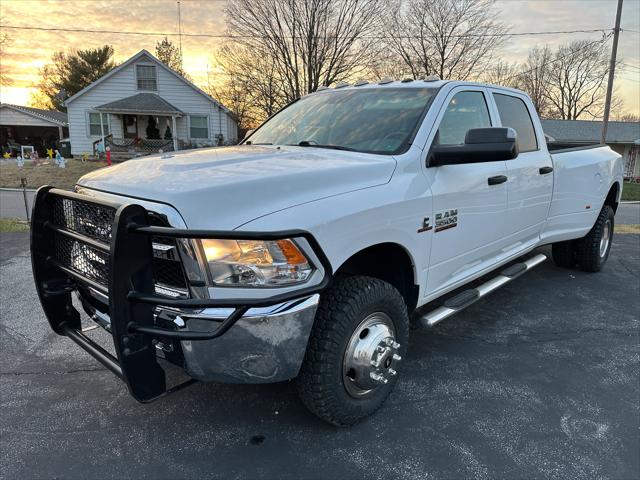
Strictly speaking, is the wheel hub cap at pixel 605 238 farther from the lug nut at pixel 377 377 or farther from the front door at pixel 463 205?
the lug nut at pixel 377 377

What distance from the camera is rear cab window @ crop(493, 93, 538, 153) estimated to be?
415 cm

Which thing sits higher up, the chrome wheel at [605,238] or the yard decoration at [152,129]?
the yard decoration at [152,129]

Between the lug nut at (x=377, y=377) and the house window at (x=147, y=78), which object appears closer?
the lug nut at (x=377, y=377)

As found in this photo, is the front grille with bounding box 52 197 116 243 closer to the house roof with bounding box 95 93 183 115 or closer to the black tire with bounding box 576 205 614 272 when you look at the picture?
the black tire with bounding box 576 205 614 272

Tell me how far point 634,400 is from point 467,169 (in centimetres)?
185

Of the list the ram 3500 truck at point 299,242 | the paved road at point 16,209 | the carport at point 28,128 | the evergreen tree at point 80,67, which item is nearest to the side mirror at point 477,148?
the ram 3500 truck at point 299,242

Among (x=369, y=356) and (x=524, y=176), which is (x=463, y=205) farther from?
(x=369, y=356)

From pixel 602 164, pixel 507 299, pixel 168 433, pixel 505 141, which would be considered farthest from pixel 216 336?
pixel 602 164

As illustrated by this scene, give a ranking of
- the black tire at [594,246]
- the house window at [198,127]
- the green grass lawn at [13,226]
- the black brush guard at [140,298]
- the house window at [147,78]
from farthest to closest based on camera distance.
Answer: the house window at [198,127] → the house window at [147,78] → the green grass lawn at [13,226] → the black tire at [594,246] → the black brush guard at [140,298]

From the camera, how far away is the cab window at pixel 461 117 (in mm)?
3363

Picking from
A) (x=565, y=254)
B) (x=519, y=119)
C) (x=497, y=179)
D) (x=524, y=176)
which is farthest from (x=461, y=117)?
(x=565, y=254)

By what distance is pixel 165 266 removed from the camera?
2.20 meters

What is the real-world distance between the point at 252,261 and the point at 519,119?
10.8 feet

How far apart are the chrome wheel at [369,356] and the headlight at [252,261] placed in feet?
2.16
